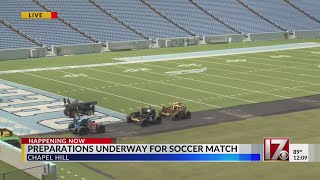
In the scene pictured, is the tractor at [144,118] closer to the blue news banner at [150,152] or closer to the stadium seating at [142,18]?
the blue news banner at [150,152]

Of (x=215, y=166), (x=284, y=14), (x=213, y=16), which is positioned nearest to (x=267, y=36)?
(x=213, y=16)

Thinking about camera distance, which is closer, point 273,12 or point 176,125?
point 176,125

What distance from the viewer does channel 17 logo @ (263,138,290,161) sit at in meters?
15.9

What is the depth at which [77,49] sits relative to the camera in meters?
57.9

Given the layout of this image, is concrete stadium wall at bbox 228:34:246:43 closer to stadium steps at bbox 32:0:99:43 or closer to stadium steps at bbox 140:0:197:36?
stadium steps at bbox 140:0:197:36

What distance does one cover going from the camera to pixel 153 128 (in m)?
27.5

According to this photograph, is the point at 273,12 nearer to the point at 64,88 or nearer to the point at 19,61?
the point at 19,61

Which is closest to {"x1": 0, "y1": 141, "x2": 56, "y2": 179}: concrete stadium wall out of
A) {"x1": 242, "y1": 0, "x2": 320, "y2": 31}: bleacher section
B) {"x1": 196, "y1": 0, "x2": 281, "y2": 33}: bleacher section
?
{"x1": 196, "y1": 0, "x2": 281, "y2": 33}: bleacher section

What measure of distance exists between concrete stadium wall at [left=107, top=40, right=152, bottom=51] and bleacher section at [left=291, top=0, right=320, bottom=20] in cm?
3340

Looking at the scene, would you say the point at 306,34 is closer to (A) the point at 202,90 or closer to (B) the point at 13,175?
(A) the point at 202,90

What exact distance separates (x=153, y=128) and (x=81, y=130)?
3.56 meters

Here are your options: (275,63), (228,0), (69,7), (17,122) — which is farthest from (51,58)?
(228,0)

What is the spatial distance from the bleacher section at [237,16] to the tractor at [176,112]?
152 feet

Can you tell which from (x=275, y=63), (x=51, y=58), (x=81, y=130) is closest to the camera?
(x=81, y=130)
